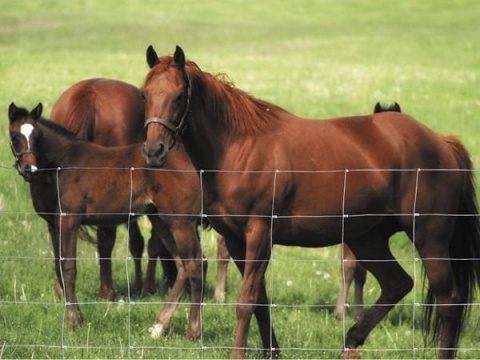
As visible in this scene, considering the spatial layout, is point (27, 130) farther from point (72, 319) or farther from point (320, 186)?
point (320, 186)

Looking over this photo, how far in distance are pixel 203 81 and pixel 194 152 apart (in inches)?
21.4

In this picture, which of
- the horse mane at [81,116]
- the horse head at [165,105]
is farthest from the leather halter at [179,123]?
the horse mane at [81,116]

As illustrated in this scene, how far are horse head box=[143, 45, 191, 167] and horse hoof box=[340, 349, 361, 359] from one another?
7.59ft

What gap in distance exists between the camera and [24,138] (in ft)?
32.4

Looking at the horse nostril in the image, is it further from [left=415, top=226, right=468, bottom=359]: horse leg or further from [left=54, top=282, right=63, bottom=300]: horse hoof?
[left=54, top=282, right=63, bottom=300]: horse hoof

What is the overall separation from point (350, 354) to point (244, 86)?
1582 cm

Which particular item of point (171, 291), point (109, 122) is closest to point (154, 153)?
point (171, 291)

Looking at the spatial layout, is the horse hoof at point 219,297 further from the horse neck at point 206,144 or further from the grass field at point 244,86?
the horse neck at point 206,144

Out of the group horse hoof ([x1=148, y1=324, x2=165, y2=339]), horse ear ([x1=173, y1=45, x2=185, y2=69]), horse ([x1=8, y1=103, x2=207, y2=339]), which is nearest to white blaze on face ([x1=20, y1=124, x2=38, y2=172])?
horse ([x1=8, y1=103, x2=207, y2=339])

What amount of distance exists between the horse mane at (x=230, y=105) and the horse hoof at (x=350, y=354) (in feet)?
6.43

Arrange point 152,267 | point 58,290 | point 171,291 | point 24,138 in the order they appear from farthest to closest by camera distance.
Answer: point 152,267 → point 58,290 → point 171,291 → point 24,138

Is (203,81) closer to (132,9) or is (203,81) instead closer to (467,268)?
(467,268)

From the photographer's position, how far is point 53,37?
129ft

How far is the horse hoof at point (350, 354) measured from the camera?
29.5 feet
